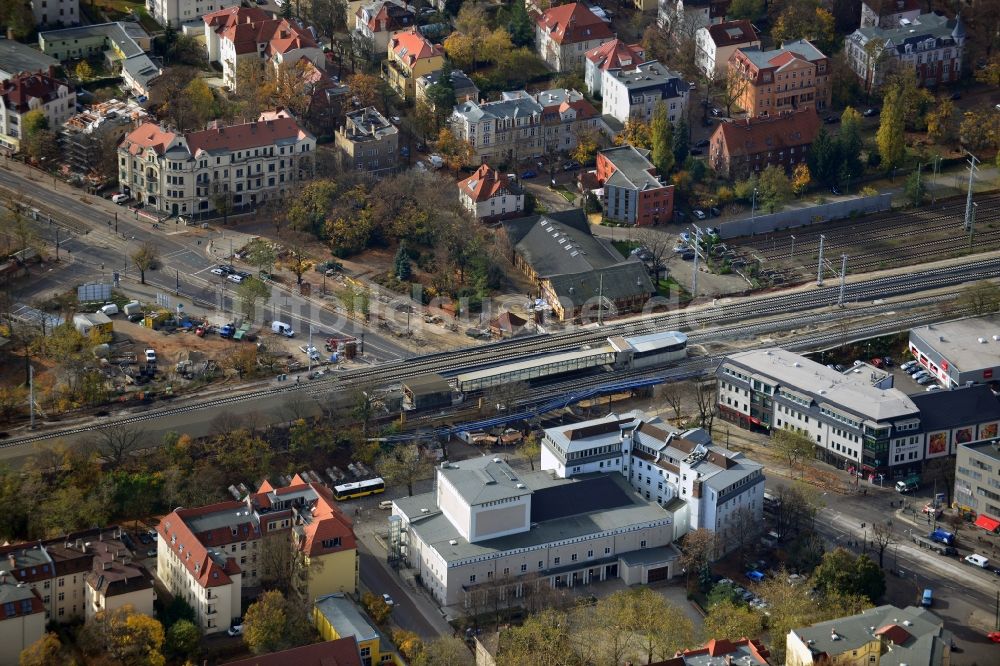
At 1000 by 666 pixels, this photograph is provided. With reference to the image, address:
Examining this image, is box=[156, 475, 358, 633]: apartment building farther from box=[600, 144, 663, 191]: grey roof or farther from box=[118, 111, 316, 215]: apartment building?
box=[600, 144, 663, 191]: grey roof

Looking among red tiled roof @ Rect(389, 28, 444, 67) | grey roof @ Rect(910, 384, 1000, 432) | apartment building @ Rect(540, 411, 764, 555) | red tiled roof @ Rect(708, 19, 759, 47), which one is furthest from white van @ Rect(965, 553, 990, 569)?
red tiled roof @ Rect(389, 28, 444, 67)

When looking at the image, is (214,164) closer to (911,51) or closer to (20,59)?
(20,59)

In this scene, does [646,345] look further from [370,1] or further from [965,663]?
[370,1]

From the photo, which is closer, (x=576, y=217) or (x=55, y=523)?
(x=55, y=523)

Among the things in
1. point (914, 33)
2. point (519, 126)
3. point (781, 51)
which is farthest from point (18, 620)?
point (914, 33)

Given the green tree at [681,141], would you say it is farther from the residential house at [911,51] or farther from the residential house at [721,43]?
the residential house at [911,51]

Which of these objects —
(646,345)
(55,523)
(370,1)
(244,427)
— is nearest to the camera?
(55,523)

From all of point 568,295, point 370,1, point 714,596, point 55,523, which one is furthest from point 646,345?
point 370,1
